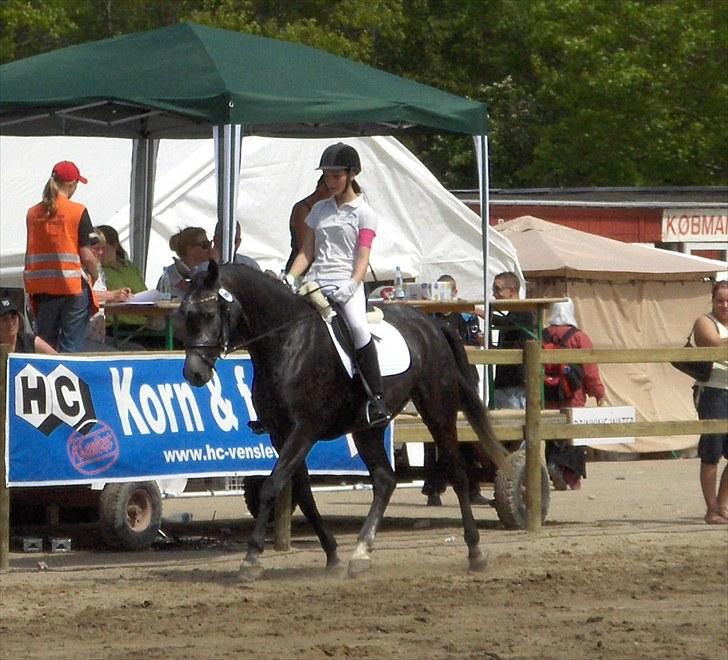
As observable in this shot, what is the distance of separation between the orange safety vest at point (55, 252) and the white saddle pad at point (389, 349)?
2264 millimetres

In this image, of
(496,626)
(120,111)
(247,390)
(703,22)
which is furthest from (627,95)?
(496,626)

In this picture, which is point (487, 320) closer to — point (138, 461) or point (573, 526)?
point (573, 526)

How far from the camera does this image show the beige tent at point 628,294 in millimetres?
22859

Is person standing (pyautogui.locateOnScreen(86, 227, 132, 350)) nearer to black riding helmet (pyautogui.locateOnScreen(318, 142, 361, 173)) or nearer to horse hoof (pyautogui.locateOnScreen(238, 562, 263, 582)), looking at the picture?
black riding helmet (pyautogui.locateOnScreen(318, 142, 361, 173))

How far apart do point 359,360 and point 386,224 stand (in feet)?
29.8

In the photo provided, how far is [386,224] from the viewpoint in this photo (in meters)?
19.9

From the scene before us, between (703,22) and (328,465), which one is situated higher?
(703,22)

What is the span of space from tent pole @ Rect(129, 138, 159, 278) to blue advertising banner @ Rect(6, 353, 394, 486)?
513 centimetres

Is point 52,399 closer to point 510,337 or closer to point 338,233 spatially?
point 338,233

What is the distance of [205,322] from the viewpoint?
10180mm

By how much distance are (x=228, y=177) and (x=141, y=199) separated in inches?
177

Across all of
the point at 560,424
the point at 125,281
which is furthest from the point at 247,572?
the point at 125,281

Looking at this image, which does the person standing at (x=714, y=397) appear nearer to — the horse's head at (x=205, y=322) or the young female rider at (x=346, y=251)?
the young female rider at (x=346, y=251)

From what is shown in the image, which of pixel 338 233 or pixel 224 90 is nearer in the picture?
pixel 338 233
